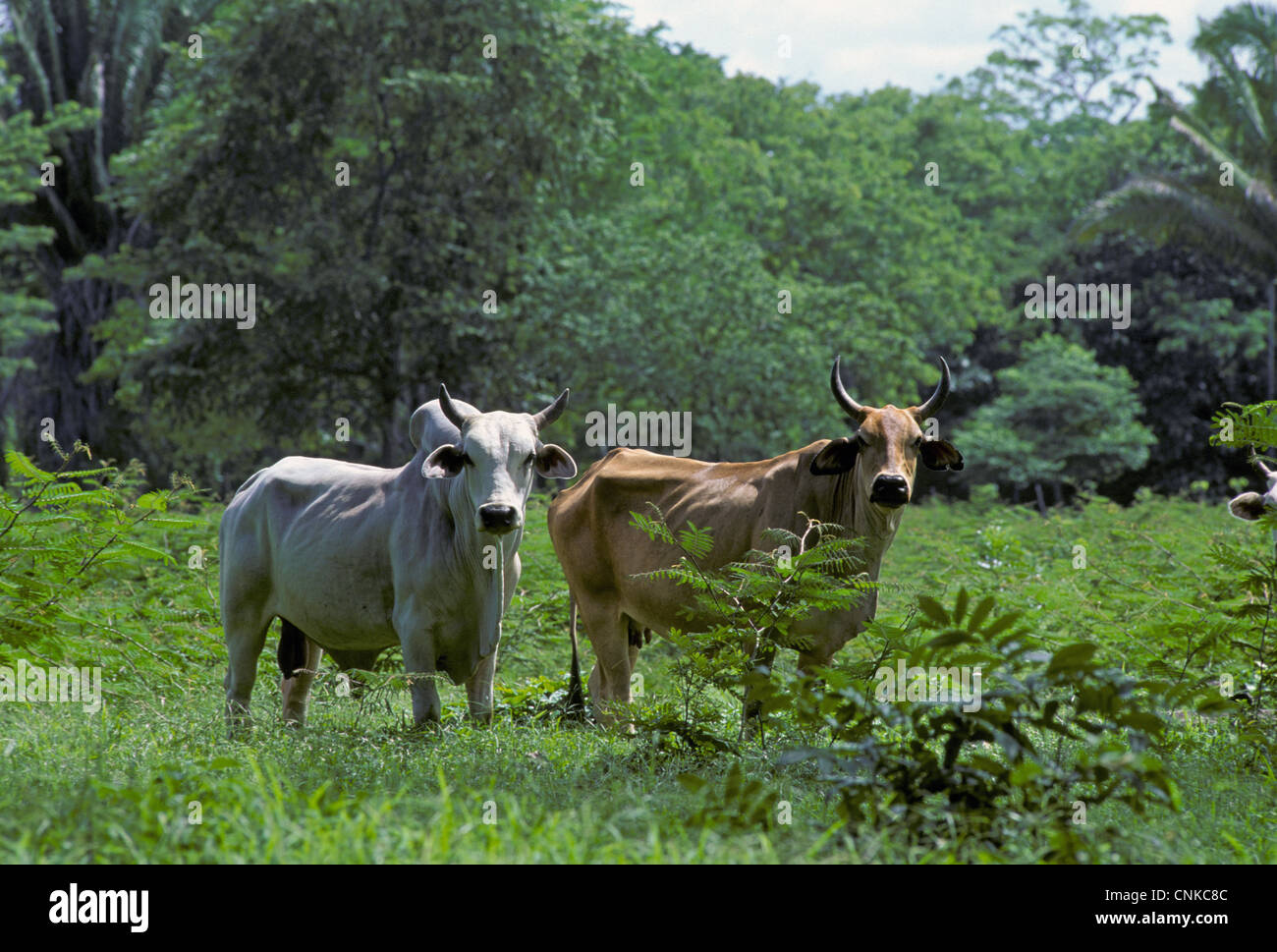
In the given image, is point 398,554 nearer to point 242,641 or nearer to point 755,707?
point 242,641

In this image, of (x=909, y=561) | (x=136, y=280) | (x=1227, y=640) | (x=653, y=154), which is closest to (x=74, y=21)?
(x=136, y=280)

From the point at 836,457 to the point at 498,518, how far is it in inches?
89.0

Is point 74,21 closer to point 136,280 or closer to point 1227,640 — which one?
point 136,280

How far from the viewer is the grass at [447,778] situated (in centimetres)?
373

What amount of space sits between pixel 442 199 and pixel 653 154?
360 inches

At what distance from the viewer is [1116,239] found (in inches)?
1261

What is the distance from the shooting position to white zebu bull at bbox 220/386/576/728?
623 cm

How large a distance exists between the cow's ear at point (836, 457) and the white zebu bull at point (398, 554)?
1498 mm

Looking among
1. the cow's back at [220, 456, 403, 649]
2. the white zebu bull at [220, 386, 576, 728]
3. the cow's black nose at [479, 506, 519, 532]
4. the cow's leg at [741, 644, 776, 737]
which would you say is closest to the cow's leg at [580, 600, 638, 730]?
the white zebu bull at [220, 386, 576, 728]

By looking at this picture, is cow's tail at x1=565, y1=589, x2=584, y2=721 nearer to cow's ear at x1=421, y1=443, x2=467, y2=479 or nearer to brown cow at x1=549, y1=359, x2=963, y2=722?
brown cow at x1=549, y1=359, x2=963, y2=722

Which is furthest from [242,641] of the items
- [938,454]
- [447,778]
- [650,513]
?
[938,454]

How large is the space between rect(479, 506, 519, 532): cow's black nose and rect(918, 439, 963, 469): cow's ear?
8.65 ft

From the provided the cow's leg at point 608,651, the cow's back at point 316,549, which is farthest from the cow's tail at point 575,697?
the cow's back at point 316,549

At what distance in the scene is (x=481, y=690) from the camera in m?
6.59
